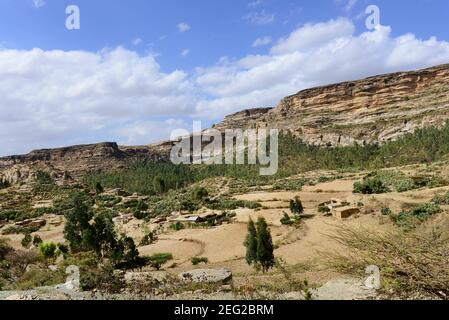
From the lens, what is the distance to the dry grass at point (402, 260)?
3787 millimetres

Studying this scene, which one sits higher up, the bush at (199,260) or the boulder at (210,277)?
the boulder at (210,277)

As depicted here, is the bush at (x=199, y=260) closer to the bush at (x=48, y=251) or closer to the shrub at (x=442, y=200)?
the bush at (x=48, y=251)

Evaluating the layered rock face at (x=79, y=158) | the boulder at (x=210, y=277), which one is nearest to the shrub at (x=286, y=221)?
the boulder at (x=210, y=277)

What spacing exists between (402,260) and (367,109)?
351ft

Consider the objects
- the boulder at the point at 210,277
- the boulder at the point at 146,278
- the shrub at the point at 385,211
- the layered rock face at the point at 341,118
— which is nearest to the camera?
the boulder at the point at 146,278

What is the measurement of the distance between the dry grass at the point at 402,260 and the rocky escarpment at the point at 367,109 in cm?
8101

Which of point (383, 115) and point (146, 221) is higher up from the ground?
point (383, 115)

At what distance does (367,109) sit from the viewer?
10294cm

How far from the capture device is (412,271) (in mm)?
3855

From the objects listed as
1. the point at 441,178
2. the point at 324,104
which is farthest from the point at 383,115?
the point at 441,178

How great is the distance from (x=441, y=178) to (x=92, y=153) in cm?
11201

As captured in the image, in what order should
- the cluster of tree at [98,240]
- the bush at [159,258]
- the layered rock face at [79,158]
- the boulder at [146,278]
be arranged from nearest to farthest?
1. the boulder at [146,278]
2. the cluster of tree at [98,240]
3. the bush at [159,258]
4. the layered rock face at [79,158]

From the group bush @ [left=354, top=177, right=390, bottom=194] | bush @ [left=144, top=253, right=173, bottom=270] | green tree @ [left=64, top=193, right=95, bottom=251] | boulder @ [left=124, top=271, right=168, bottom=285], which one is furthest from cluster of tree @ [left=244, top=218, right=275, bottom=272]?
bush @ [left=354, top=177, right=390, bottom=194]
